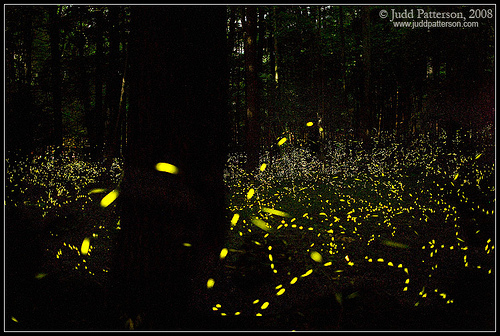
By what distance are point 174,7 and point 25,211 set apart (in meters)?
5.56

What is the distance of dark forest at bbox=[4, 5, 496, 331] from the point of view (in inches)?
88.0

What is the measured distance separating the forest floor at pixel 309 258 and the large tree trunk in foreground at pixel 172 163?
24 centimetres

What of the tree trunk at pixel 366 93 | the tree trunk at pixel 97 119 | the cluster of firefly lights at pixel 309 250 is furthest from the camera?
the tree trunk at pixel 366 93

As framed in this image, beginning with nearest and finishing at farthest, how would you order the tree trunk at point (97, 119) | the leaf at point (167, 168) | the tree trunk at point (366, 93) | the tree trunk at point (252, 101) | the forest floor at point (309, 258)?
1. the leaf at point (167, 168)
2. the forest floor at point (309, 258)
3. the tree trunk at point (97, 119)
4. the tree trunk at point (252, 101)
5. the tree trunk at point (366, 93)

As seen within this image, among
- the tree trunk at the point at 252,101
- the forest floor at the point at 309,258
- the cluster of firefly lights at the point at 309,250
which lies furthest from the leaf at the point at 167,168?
the tree trunk at the point at 252,101

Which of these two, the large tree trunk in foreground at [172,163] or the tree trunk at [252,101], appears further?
the tree trunk at [252,101]

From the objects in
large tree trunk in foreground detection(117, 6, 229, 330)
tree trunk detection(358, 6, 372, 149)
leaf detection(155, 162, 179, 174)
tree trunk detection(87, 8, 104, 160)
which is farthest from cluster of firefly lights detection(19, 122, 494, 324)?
tree trunk detection(87, 8, 104, 160)

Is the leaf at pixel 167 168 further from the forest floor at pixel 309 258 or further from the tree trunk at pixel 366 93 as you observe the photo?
the tree trunk at pixel 366 93

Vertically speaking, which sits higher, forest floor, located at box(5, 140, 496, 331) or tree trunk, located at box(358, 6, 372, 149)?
tree trunk, located at box(358, 6, 372, 149)

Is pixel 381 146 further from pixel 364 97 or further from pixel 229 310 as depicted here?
pixel 229 310

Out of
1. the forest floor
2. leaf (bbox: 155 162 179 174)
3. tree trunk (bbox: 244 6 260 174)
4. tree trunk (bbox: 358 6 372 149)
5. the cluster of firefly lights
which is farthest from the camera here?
tree trunk (bbox: 358 6 372 149)

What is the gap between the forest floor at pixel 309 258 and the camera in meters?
2.96

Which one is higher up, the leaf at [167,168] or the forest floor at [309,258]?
the leaf at [167,168]

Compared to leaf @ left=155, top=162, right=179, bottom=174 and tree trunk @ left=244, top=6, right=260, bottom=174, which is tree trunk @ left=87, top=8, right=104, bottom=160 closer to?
tree trunk @ left=244, top=6, right=260, bottom=174
